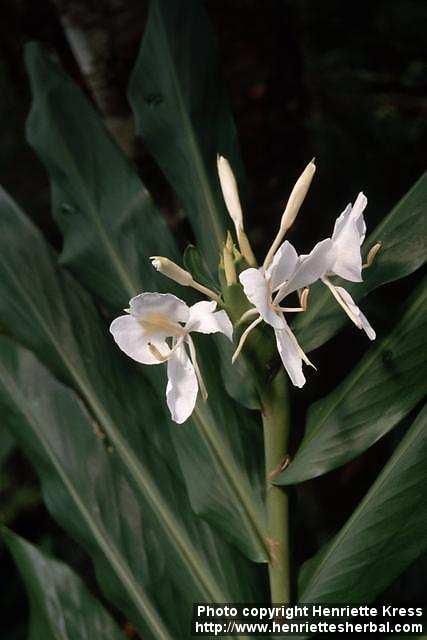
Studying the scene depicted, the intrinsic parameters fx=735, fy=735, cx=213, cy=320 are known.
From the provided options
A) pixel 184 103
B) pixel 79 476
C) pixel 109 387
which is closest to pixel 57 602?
pixel 79 476

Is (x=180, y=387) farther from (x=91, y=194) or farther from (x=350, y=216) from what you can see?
(x=91, y=194)

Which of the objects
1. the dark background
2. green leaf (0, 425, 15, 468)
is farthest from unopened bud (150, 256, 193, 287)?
green leaf (0, 425, 15, 468)

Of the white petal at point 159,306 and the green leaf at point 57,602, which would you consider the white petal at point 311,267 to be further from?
the green leaf at point 57,602

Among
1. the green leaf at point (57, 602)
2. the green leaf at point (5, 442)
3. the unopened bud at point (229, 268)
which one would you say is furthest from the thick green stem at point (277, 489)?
the green leaf at point (5, 442)

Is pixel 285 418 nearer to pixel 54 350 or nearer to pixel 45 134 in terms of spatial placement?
pixel 54 350

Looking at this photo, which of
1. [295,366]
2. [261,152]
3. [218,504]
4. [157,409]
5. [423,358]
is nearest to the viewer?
[295,366]

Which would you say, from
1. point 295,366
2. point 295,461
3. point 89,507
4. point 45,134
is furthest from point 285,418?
point 45,134

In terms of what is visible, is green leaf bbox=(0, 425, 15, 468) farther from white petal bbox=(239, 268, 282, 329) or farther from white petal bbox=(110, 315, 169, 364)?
white petal bbox=(239, 268, 282, 329)
